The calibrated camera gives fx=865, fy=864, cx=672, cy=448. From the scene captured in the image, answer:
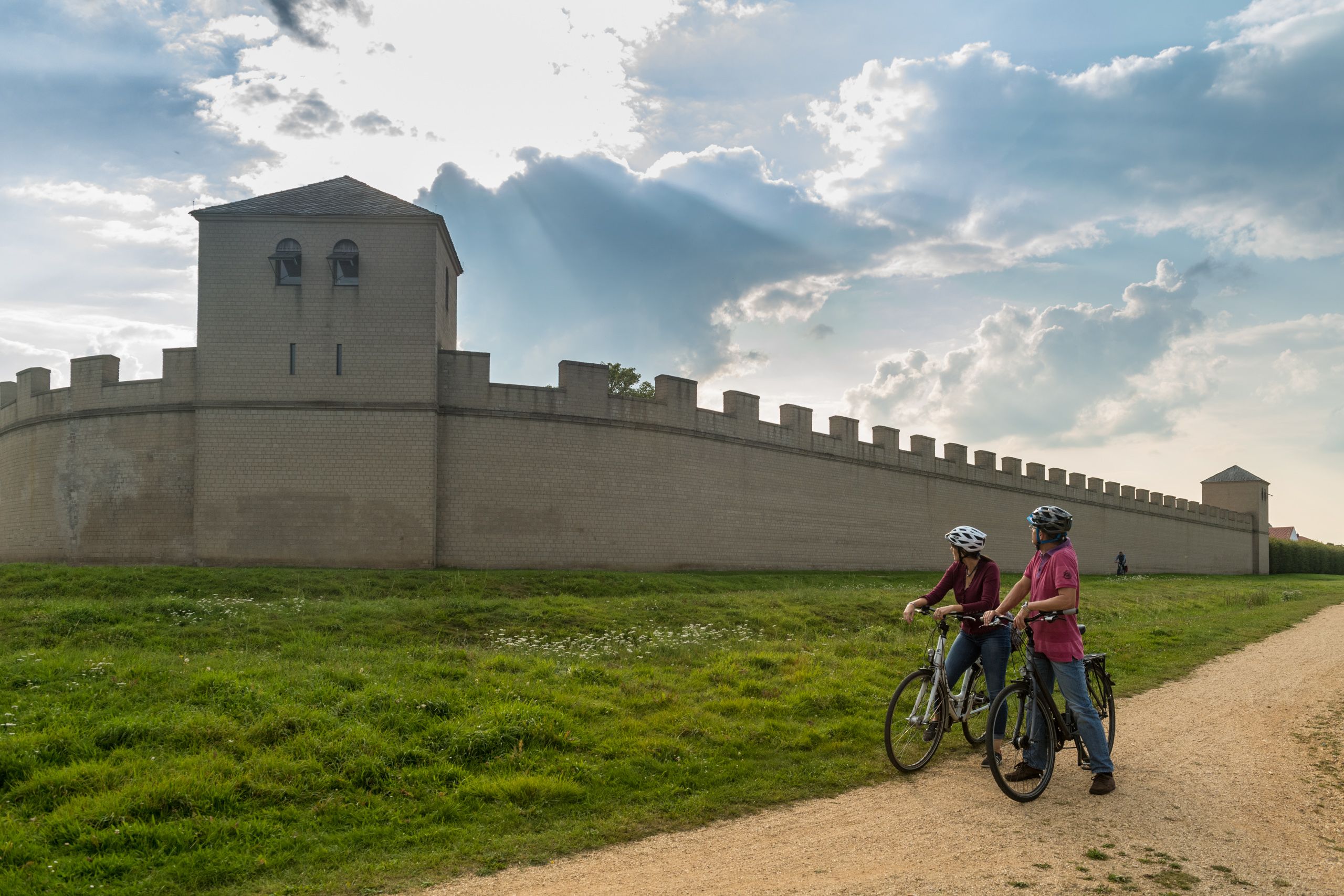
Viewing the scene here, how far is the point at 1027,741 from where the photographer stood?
695 centimetres

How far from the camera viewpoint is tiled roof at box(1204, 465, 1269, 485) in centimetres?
6159

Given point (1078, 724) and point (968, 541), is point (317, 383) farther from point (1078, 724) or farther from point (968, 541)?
point (1078, 724)

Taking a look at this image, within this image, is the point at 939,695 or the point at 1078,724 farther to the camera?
the point at 939,695

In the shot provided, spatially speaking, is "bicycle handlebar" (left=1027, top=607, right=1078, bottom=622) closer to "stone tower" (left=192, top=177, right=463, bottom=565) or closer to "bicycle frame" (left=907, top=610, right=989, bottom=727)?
"bicycle frame" (left=907, top=610, right=989, bottom=727)

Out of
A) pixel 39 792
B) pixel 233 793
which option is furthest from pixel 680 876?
pixel 39 792

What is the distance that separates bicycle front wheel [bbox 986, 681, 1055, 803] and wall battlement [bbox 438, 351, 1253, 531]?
18660mm

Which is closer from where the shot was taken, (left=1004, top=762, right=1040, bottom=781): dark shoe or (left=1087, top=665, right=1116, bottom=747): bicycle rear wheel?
(left=1004, top=762, right=1040, bottom=781): dark shoe

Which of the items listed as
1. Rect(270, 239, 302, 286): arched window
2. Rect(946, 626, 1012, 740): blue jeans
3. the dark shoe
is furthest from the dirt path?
Rect(270, 239, 302, 286): arched window

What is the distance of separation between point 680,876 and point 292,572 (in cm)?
1761

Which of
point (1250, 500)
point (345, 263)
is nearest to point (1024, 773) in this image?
point (345, 263)

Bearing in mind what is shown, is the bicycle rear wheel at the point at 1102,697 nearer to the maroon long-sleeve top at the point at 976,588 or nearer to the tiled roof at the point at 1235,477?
the maroon long-sleeve top at the point at 976,588

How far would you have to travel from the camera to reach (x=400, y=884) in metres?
5.49

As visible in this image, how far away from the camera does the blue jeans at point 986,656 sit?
7.48m

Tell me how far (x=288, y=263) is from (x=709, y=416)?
12952 millimetres
